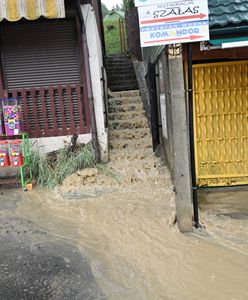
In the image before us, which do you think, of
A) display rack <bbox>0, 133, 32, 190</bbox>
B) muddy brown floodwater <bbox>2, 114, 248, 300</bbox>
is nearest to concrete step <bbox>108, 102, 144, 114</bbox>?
muddy brown floodwater <bbox>2, 114, 248, 300</bbox>

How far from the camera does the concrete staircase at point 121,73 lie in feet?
36.3

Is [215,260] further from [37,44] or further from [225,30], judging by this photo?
[37,44]

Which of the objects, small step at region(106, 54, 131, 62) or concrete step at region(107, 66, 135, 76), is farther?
small step at region(106, 54, 131, 62)

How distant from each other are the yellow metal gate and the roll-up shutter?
2.84 meters

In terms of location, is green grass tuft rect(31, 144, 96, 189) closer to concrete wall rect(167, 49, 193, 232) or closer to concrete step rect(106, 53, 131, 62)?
concrete wall rect(167, 49, 193, 232)

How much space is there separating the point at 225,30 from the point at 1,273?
394 centimetres

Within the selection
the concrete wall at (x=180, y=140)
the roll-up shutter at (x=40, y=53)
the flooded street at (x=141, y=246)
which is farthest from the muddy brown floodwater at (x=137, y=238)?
the roll-up shutter at (x=40, y=53)

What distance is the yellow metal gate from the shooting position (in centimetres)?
658

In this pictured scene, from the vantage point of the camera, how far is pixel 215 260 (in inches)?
162

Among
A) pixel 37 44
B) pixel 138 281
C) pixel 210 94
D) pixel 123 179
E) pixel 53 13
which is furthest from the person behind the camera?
pixel 37 44

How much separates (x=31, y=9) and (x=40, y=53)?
1955mm

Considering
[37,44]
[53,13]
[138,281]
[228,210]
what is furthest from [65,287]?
[37,44]

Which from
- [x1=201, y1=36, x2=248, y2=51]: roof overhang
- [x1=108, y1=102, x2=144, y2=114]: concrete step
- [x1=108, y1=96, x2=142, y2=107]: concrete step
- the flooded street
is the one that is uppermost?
[x1=201, y1=36, x2=248, y2=51]: roof overhang

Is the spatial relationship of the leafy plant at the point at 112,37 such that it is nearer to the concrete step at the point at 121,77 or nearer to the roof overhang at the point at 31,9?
the concrete step at the point at 121,77
